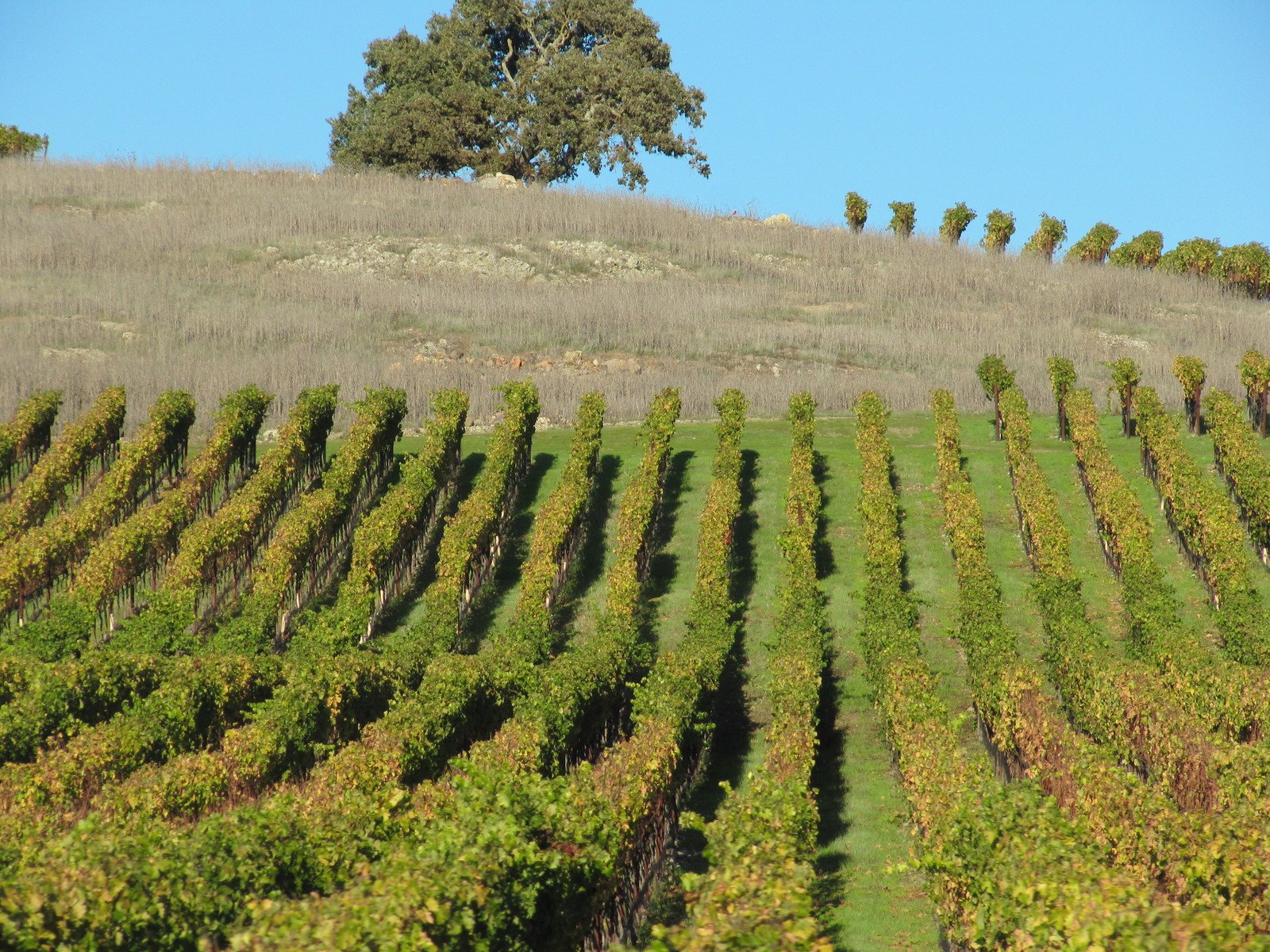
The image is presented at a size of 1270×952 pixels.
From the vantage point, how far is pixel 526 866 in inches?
477

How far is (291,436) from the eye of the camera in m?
32.4

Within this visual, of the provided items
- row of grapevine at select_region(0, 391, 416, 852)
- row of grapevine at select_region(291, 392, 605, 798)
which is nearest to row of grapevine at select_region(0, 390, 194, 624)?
row of grapevine at select_region(0, 391, 416, 852)

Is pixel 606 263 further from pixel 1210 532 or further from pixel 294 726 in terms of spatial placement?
pixel 294 726

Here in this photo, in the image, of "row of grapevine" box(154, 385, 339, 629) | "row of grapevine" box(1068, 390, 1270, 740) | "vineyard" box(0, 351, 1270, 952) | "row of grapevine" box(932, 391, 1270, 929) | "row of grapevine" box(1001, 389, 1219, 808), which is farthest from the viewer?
"row of grapevine" box(154, 385, 339, 629)

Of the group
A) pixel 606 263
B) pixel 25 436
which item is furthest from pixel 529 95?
pixel 25 436

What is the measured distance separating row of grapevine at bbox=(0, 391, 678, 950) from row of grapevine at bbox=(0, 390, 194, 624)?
45.7 ft

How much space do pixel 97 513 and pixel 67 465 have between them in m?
3.77

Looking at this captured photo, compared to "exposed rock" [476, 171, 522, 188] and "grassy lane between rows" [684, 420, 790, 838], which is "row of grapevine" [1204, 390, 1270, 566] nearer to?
"grassy lane between rows" [684, 420, 790, 838]

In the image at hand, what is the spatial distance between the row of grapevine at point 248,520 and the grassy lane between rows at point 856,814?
1198cm

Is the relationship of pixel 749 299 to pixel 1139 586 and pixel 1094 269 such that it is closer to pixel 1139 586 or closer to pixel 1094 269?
pixel 1094 269

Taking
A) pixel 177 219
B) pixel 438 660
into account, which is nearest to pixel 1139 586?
pixel 438 660

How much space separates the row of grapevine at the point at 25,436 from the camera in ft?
110

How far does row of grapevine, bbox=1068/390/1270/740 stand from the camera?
20.1 meters

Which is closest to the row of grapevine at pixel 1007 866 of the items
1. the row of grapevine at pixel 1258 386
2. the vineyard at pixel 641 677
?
the vineyard at pixel 641 677
